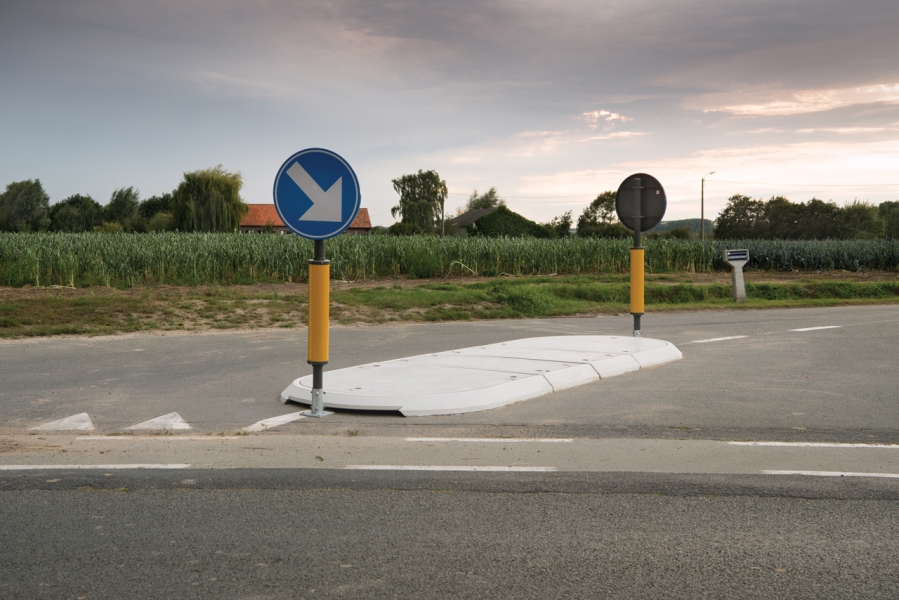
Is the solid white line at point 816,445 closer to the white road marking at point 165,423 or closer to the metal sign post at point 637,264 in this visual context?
the white road marking at point 165,423

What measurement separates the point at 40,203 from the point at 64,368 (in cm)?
9906

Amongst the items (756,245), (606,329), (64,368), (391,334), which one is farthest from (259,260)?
(756,245)

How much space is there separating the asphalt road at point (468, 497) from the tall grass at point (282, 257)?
1329 cm

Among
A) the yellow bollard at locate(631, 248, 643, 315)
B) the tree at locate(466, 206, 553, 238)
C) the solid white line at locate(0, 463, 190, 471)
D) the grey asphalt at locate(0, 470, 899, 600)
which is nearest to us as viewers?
the grey asphalt at locate(0, 470, 899, 600)

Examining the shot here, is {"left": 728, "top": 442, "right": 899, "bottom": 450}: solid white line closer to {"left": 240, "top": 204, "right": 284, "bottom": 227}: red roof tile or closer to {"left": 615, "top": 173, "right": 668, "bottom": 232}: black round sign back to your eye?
{"left": 615, "top": 173, "right": 668, "bottom": 232}: black round sign back

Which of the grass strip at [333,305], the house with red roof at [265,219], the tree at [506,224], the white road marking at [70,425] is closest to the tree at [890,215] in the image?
the tree at [506,224]

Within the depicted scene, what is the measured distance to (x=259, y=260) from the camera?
2311 cm

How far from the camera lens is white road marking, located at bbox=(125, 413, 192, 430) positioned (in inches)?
246

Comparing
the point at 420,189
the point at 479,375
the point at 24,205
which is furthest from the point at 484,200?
the point at 479,375

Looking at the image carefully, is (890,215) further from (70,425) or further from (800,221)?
(70,425)

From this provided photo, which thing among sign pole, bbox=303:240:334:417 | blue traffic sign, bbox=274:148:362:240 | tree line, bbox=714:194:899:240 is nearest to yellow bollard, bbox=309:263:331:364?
sign pole, bbox=303:240:334:417

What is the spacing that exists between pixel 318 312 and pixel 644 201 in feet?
20.8

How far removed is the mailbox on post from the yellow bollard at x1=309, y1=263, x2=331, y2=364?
17.7 metres

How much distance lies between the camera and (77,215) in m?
93.4
